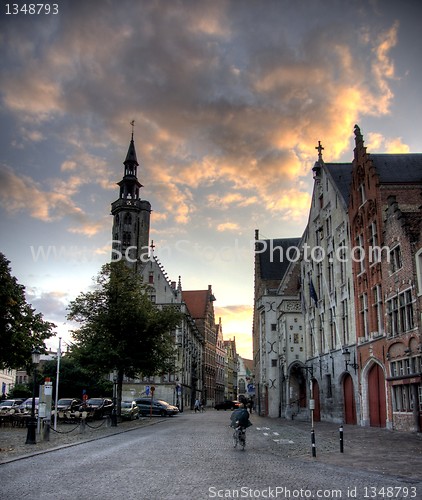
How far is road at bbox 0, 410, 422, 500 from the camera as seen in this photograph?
959 cm

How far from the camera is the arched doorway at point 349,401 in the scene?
111ft

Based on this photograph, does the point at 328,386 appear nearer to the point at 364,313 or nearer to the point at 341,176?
the point at 364,313

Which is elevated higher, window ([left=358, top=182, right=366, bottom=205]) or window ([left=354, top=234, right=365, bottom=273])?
window ([left=358, top=182, right=366, bottom=205])

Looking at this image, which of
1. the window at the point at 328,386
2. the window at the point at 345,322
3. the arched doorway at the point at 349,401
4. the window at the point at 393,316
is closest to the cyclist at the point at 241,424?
the window at the point at 393,316

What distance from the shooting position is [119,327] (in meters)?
37.9

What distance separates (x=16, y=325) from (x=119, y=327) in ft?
29.0

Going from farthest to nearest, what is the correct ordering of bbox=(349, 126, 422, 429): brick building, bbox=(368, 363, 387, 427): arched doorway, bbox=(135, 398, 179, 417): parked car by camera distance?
bbox=(135, 398, 179, 417): parked car < bbox=(368, 363, 387, 427): arched doorway < bbox=(349, 126, 422, 429): brick building

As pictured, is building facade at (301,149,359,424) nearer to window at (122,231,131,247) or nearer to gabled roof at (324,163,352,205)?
gabled roof at (324,163,352,205)

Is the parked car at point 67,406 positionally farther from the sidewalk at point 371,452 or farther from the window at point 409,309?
the window at point 409,309

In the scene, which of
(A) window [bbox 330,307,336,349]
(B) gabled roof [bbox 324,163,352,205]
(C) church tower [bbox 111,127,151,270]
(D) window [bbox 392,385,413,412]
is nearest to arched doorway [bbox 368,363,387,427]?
(D) window [bbox 392,385,413,412]

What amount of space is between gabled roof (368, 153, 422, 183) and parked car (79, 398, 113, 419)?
24.8 meters

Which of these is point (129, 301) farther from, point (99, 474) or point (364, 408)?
point (99, 474)

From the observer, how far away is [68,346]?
1559 inches

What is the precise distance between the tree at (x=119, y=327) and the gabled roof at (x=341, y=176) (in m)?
14.7
